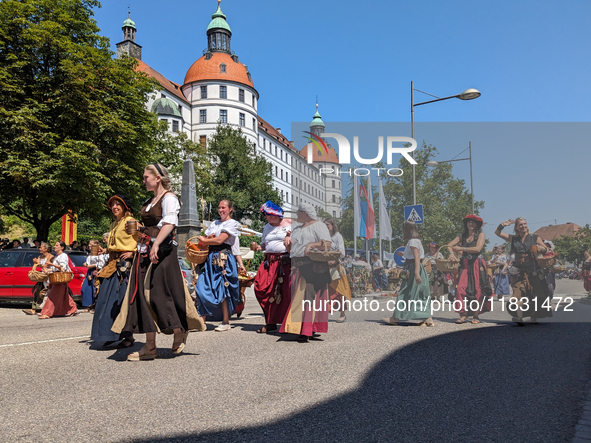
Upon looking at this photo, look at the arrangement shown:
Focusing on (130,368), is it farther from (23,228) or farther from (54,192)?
(23,228)

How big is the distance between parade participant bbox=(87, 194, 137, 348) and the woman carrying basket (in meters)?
5.92

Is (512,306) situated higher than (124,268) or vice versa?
(124,268)

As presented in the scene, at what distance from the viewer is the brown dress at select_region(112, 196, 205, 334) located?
5.47m

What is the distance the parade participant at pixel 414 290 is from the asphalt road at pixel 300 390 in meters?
1.69

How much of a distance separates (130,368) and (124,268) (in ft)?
4.95

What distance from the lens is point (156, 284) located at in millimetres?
5531

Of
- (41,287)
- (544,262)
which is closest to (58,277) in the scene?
(41,287)

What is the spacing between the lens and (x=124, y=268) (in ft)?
20.4

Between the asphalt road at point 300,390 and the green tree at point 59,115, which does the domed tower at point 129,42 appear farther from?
the asphalt road at point 300,390

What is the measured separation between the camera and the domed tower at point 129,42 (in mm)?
75694

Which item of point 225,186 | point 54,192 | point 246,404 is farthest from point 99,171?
point 225,186

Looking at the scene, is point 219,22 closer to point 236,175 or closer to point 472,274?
point 236,175

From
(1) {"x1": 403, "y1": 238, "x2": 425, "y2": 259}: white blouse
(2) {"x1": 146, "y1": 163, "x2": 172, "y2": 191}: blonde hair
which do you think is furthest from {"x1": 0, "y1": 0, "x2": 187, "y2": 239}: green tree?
(2) {"x1": 146, "y1": 163, "x2": 172, "y2": 191}: blonde hair

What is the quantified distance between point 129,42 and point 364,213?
74.5 metres
